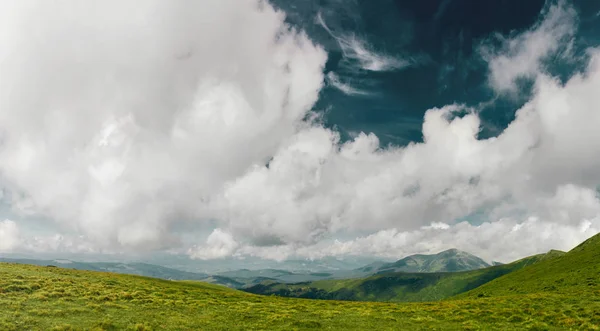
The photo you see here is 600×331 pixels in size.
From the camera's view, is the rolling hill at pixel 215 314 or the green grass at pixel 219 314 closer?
the rolling hill at pixel 215 314

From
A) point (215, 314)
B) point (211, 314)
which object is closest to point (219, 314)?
→ point (215, 314)

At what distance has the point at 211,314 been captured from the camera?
144 feet

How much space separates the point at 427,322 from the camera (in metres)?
43.8

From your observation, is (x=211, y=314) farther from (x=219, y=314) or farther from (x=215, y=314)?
(x=219, y=314)

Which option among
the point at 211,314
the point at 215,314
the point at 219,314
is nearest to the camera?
the point at 211,314

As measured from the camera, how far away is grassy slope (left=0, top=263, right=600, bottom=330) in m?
34.0

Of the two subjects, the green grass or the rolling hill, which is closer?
the rolling hill

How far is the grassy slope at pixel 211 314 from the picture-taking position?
3397 centimetres

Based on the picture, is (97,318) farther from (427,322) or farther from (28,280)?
(427,322)

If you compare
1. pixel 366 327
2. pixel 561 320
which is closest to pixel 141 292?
pixel 366 327

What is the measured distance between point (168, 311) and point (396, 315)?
35424mm

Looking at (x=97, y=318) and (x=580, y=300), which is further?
(x=580, y=300)

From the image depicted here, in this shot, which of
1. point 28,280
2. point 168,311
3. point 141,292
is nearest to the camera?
point 168,311

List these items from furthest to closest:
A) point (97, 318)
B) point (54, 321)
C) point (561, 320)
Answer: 1. point (561, 320)
2. point (97, 318)
3. point (54, 321)
